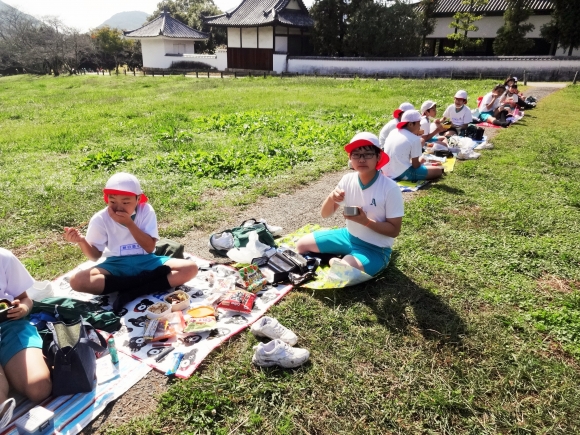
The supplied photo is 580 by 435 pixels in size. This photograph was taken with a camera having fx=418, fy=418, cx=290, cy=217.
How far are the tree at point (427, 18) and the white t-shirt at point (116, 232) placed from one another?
96.9 feet

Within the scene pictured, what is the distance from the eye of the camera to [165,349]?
2.97 meters

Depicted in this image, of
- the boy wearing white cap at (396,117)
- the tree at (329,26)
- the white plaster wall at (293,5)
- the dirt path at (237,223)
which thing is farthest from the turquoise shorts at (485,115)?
the white plaster wall at (293,5)

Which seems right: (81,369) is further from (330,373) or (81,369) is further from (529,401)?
(529,401)

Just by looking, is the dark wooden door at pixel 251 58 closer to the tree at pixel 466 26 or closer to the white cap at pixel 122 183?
the tree at pixel 466 26

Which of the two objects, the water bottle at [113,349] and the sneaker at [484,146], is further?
the sneaker at [484,146]

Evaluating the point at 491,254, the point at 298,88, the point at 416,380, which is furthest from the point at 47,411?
the point at 298,88

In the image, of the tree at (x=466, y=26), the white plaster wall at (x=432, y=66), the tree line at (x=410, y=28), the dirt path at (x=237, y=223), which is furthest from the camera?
the tree at (x=466, y=26)

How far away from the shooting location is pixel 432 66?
24.7 meters

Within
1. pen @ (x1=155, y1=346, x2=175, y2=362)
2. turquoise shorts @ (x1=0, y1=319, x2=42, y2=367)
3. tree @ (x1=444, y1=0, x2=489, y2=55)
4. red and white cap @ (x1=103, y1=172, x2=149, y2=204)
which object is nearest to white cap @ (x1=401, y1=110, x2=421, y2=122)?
red and white cap @ (x1=103, y1=172, x2=149, y2=204)

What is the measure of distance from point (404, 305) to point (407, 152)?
3411 mm

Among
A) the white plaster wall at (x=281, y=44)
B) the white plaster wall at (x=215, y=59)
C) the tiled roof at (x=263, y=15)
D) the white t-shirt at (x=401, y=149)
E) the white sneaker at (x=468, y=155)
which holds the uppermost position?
the tiled roof at (x=263, y=15)

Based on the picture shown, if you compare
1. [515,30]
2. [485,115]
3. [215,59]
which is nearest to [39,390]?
[485,115]

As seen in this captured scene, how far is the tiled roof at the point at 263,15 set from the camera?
28672mm

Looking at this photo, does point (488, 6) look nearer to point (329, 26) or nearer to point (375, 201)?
point (329, 26)
